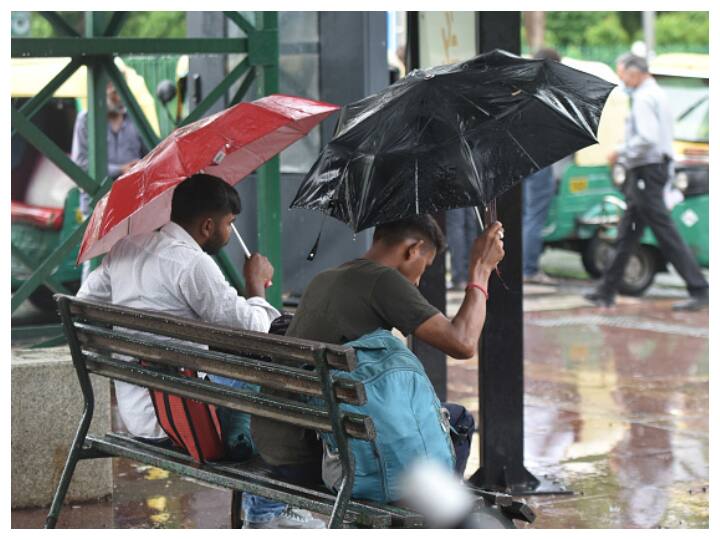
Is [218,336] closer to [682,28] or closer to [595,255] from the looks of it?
[595,255]

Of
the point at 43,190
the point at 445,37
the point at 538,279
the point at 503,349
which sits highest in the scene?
the point at 445,37

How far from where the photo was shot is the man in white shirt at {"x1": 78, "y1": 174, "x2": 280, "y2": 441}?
15.6ft

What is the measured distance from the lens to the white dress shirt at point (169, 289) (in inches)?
187

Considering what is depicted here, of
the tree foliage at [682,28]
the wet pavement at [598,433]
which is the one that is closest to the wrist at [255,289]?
the wet pavement at [598,433]

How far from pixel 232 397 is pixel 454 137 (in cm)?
109

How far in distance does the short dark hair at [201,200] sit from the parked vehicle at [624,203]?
9055 millimetres

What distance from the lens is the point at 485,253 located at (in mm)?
4566

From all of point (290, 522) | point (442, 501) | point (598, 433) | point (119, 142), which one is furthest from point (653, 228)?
point (442, 501)

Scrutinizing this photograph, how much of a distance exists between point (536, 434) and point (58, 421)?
2824mm

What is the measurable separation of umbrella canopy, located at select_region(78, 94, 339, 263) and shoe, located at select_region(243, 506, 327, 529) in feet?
3.89

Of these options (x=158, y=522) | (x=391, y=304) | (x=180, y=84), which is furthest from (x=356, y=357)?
(x=180, y=84)

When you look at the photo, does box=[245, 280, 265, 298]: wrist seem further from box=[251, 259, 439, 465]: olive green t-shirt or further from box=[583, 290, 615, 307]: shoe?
box=[583, 290, 615, 307]: shoe

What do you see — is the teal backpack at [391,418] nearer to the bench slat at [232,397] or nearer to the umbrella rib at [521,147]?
the bench slat at [232,397]

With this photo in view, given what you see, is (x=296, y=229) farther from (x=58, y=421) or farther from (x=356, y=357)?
(x=356, y=357)
